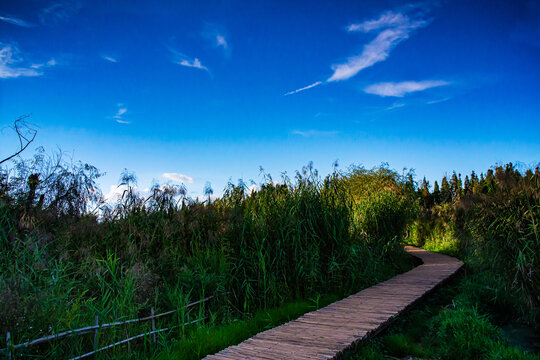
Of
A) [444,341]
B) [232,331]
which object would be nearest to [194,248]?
[232,331]

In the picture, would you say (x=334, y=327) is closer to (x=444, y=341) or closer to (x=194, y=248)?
(x=444, y=341)

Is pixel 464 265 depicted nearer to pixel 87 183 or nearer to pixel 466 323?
pixel 466 323

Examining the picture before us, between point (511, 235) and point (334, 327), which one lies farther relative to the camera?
point (511, 235)

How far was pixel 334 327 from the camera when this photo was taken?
383 centimetres

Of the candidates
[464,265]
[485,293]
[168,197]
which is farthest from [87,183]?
[464,265]

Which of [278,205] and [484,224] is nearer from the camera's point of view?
[484,224]

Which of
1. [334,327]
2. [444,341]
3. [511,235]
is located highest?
[511,235]

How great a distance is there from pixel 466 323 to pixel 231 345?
2587mm

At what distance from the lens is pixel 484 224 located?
4.68 metres

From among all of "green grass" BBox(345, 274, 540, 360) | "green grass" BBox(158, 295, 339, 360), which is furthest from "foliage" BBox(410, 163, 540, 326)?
"green grass" BBox(158, 295, 339, 360)

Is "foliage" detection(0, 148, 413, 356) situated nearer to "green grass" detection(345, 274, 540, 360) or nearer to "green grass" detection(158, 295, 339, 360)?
"green grass" detection(158, 295, 339, 360)

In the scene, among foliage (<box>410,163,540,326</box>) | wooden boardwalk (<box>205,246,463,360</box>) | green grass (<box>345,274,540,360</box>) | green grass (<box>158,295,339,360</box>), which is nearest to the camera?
wooden boardwalk (<box>205,246,463,360</box>)

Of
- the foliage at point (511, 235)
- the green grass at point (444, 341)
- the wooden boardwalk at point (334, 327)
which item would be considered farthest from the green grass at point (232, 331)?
the foliage at point (511, 235)

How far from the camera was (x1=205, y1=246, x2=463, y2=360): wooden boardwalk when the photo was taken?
10.3 ft
